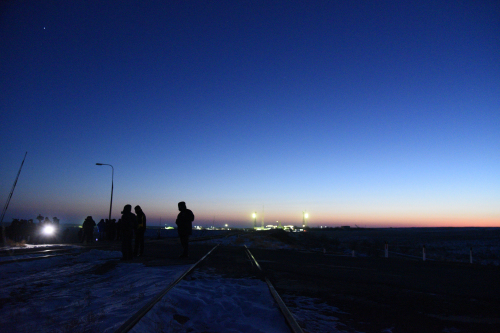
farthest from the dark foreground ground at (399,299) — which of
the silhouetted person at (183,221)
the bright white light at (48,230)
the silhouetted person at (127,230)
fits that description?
the bright white light at (48,230)

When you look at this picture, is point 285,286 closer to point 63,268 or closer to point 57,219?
point 63,268

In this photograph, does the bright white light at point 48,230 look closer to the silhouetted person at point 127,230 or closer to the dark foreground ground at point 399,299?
the silhouetted person at point 127,230

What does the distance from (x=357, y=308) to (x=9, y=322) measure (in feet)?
16.3

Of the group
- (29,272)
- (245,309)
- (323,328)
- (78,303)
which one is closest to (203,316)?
(245,309)

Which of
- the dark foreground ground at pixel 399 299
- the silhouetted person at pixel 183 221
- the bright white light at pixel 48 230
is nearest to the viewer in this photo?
the dark foreground ground at pixel 399 299

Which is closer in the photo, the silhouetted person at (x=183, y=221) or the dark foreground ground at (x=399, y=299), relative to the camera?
the dark foreground ground at (x=399, y=299)

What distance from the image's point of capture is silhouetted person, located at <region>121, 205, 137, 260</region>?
36.0 ft

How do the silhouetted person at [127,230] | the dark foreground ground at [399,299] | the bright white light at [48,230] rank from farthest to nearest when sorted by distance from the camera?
the bright white light at [48,230]
the silhouetted person at [127,230]
the dark foreground ground at [399,299]

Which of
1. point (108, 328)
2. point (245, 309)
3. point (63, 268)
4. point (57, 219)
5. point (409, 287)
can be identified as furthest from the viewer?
point (57, 219)

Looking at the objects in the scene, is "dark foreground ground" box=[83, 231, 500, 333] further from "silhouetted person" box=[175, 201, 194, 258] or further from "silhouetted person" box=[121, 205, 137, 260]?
"silhouetted person" box=[121, 205, 137, 260]

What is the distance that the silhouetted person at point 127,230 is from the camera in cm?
1097

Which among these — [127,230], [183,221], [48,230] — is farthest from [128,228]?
[48,230]

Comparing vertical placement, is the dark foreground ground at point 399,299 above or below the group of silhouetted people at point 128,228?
below

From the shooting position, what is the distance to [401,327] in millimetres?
4262
